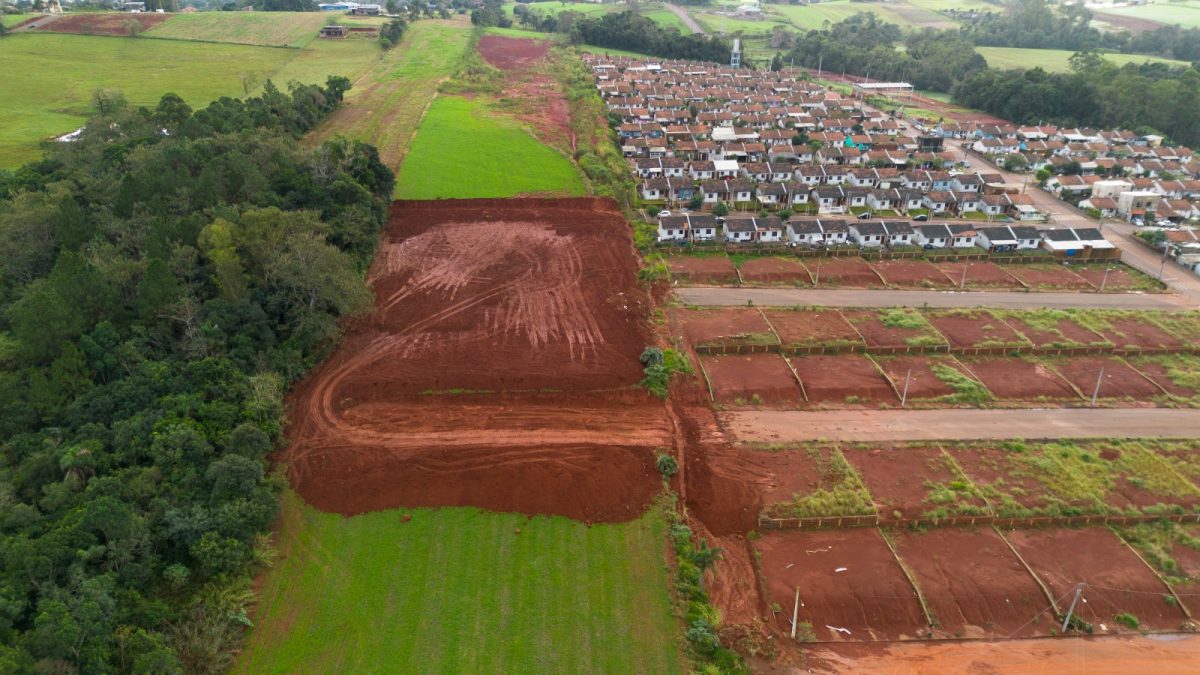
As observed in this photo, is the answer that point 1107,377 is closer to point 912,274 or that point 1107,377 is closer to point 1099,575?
point 912,274

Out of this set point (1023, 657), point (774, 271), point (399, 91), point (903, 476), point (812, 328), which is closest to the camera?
point (1023, 657)

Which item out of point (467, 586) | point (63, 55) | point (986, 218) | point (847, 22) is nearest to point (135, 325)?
point (467, 586)

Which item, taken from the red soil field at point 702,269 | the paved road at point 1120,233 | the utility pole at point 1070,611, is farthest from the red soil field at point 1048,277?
the utility pole at point 1070,611

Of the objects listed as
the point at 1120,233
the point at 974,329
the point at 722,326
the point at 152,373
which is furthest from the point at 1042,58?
the point at 152,373

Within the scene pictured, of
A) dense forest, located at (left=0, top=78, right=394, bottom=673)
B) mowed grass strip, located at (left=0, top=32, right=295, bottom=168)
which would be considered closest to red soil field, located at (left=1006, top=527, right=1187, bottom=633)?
dense forest, located at (left=0, top=78, right=394, bottom=673)

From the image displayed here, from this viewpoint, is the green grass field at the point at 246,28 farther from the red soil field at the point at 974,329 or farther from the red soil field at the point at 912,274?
the red soil field at the point at 974,329

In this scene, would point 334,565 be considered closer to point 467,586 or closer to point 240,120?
point 467,586
